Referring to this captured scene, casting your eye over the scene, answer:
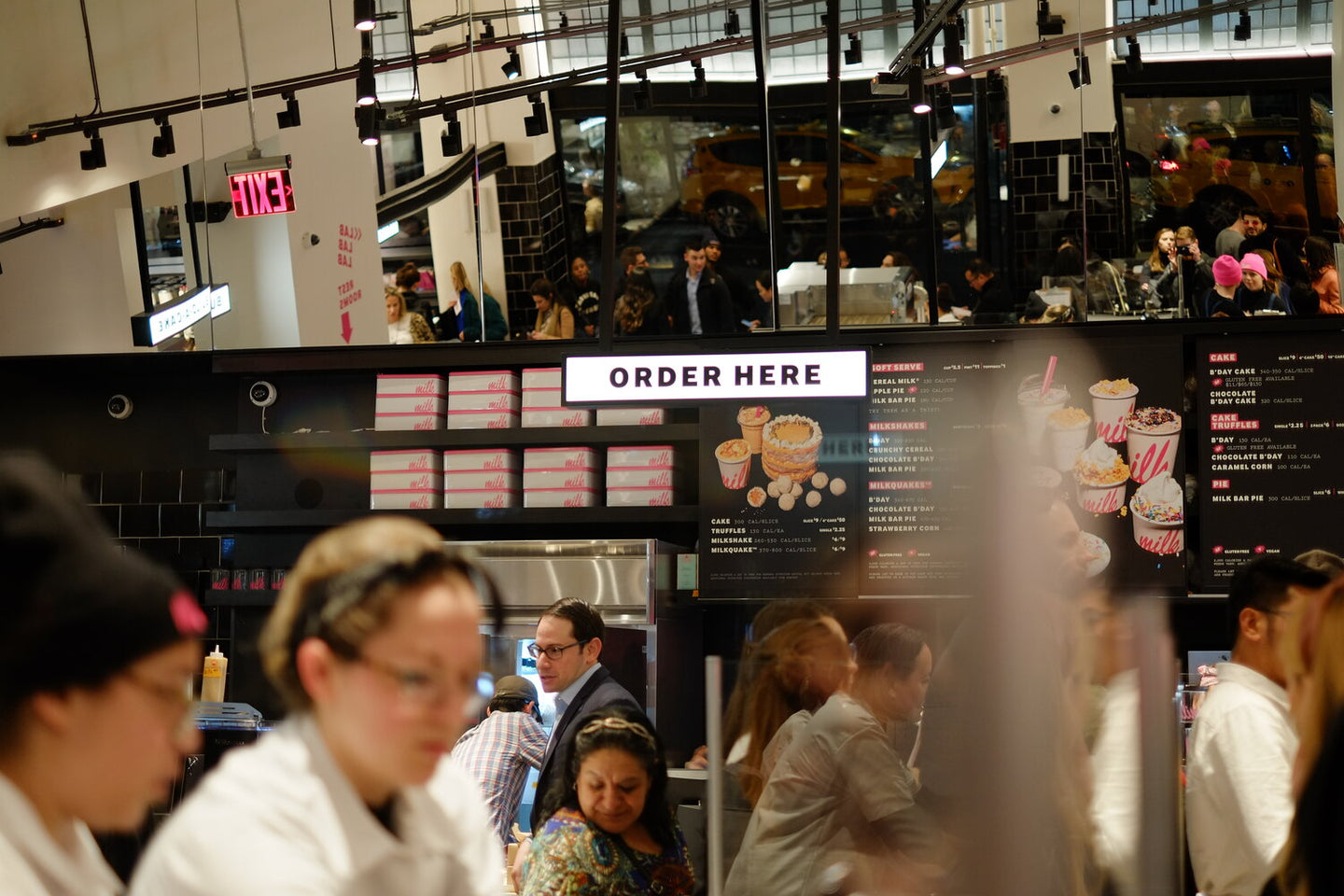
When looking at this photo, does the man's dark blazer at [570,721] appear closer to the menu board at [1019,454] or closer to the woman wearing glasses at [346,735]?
the woman wearing glasses at [346,735]

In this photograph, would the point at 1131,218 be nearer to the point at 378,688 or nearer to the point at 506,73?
the point at 506,73

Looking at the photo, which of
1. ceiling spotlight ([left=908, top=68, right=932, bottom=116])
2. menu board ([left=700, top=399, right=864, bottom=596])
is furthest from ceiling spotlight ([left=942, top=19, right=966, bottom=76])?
menu board ([left=700, top=399, right=864, bottom=596])

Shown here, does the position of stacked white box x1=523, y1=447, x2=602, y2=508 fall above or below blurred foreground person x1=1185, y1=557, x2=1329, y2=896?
above

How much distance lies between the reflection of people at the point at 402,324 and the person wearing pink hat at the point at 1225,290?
17.3ft

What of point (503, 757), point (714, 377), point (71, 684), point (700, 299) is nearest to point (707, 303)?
point (700, 299)

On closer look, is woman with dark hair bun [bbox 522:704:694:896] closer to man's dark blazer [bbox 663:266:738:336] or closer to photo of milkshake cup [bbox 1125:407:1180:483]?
photo of milkshake cup [bbox 1125:407:1180:483]

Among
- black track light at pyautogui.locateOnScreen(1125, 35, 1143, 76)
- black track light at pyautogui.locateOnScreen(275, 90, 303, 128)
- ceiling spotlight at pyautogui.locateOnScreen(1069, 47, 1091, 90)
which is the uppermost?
black track light at pyautogui.locateOnScreen(1125, 35, 1143, 76)

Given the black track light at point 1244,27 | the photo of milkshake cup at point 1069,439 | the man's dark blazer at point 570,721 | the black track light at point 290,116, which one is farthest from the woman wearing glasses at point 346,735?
the black track light at point 1244,27

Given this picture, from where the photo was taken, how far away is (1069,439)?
6.22 meters

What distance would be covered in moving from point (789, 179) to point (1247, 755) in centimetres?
1115

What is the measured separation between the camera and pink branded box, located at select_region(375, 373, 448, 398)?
652 cm

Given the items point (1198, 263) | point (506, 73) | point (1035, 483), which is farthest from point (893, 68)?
point (1035, 483)

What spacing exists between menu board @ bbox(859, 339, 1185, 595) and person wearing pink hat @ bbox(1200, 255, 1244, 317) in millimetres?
1692

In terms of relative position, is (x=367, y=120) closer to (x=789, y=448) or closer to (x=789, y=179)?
(x=789, y=448)
